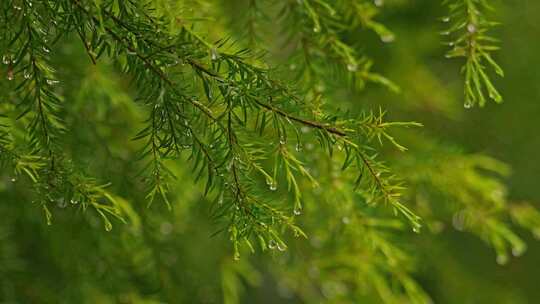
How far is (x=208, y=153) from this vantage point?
0.65 m

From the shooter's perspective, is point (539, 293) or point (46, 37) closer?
point (46, 37)

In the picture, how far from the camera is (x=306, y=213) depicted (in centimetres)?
113

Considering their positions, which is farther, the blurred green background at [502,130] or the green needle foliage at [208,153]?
the blurred green background at [502,130]

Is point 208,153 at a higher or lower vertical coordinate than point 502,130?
lower

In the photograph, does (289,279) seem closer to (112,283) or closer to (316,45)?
(112,283)

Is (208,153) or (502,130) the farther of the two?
(502,130)

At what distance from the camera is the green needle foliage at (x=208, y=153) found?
0.64 meters

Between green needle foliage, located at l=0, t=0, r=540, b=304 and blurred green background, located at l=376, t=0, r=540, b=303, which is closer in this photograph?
green needle foliage, located at l=0, t=0, r=540, b=304

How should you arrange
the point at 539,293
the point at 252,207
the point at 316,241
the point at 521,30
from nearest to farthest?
1. the point at 252,207
2. the point at 316,241
3. the point at 521,30
4. the point at 539,293

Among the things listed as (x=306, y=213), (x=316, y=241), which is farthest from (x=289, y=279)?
(x=306, y=213)

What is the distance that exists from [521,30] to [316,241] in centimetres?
93

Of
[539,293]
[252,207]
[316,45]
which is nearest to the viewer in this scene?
[252,207]

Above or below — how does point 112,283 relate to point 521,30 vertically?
below

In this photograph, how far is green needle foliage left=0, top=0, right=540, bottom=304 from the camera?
638 mm
